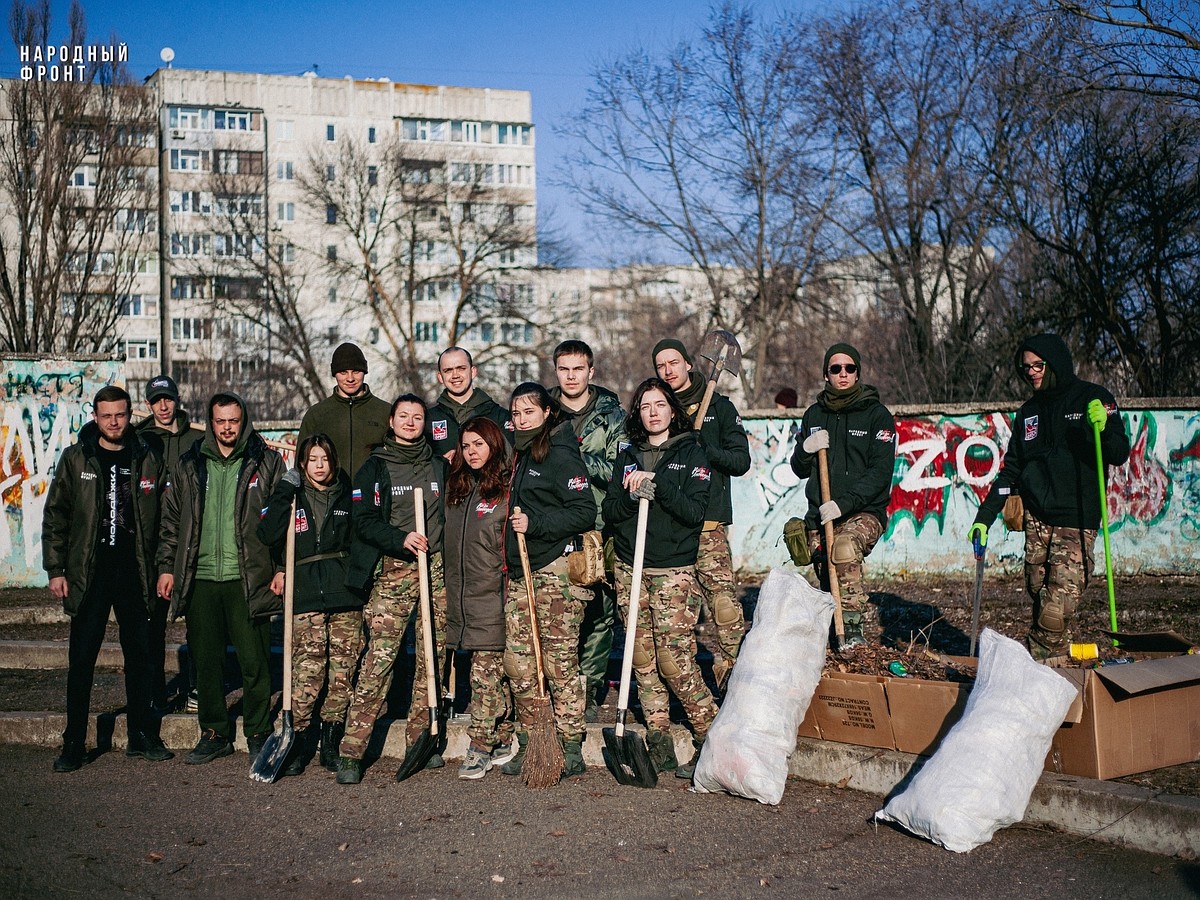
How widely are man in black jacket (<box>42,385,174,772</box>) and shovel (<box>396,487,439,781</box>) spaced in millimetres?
1715

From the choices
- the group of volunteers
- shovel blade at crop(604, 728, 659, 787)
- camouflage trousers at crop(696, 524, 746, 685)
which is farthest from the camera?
camouflage trousers at crop(696, 524, 746, 685)

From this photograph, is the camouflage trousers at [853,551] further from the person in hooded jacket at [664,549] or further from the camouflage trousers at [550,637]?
the camouflage trousers at [550,637]

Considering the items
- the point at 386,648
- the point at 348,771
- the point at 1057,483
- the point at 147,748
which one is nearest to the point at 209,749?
the point at 147,748

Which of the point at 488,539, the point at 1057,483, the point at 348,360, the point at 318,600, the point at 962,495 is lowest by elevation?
the point at 318,600

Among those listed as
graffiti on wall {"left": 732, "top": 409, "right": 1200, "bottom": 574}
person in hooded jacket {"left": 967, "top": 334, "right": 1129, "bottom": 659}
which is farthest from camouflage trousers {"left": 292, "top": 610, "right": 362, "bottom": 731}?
graffiti on wall {"left": 732, "top": 409, "right": 1200, "bottom": 574}

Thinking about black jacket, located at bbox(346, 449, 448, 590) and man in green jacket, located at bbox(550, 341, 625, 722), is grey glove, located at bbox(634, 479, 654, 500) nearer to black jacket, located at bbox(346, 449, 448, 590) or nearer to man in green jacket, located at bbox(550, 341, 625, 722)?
man in green jacket, located at bbox(550, 341, 625, 722)

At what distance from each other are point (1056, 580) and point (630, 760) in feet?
8.77

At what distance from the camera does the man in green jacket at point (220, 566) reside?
689 centimetres

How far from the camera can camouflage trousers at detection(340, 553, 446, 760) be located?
647cm

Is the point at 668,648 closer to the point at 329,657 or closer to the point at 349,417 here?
the point at 329,657

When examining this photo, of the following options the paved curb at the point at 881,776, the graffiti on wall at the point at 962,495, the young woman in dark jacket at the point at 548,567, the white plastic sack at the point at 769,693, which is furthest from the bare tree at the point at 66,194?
the white plastic sack at the point at 769,693

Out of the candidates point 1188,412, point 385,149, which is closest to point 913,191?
point 1188,412

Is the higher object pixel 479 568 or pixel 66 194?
pixel 66 194

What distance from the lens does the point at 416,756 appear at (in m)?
6.46
